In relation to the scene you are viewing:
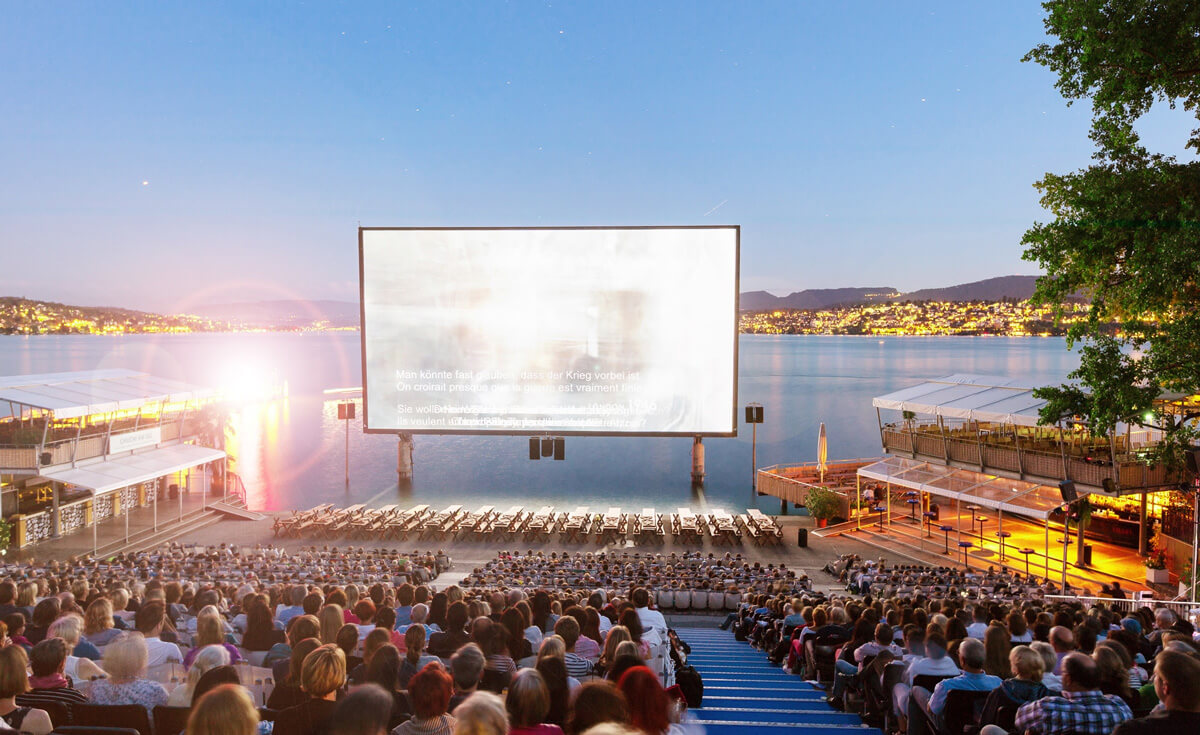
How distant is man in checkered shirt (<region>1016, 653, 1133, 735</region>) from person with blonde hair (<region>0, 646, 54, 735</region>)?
508 centimetres

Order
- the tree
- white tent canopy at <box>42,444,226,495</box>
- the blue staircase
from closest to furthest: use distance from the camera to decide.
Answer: the blue staircase, the tree, white tent canopy at <box>42,444,226,495</box>

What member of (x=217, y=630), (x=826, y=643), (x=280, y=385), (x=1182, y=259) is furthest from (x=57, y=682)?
(x=280, y=385)

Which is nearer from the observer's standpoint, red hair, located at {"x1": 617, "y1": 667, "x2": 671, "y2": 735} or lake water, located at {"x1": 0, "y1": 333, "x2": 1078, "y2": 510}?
red hair, located at {"x1": 617, "y1": 667, "x2": 671, "y2": 735}

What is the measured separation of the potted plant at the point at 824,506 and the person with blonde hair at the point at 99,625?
1898 cm

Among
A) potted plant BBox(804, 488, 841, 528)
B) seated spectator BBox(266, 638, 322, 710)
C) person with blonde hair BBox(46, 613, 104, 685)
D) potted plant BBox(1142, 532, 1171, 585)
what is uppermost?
seated spectator BBox(266, 638, 322, 710)

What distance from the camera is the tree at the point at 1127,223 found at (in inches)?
314

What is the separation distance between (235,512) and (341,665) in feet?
71.4

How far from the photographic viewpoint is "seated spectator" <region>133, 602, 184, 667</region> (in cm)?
474

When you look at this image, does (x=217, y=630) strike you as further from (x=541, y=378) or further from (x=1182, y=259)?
(x=541, y=378)

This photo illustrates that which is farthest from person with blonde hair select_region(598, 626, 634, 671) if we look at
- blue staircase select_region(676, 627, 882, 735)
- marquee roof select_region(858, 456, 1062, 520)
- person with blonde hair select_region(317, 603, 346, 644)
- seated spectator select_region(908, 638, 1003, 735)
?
marquee roof select_region(858, 456, 1062, 520)

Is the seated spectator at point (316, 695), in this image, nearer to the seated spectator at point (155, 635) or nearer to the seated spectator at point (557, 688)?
the seated spectator at point (557, 688)

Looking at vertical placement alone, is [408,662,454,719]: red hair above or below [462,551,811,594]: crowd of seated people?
above

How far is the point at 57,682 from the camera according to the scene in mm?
3799

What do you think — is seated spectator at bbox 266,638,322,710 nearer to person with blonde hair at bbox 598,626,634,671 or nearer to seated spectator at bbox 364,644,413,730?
seated spectator at bbox 364,644,413,730
